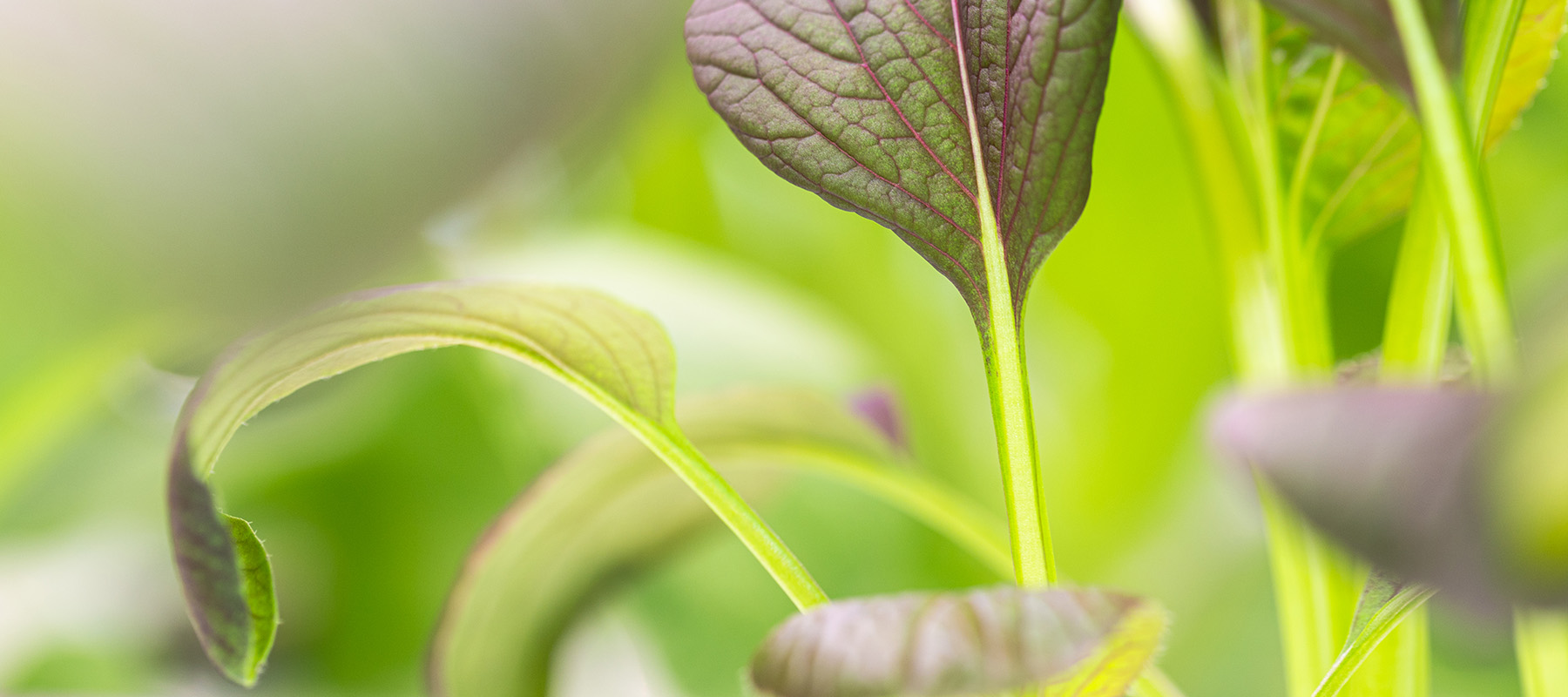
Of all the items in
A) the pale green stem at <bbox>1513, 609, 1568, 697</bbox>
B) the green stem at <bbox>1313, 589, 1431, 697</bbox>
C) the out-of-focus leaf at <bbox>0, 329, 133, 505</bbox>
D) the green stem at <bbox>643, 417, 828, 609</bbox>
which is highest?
the out-of-focus leaf at <bbox>0, 329, 133, 505</bbox>

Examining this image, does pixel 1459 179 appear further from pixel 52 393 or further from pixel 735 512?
pixel 52 393

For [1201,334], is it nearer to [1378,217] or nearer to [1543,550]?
[1378,217]

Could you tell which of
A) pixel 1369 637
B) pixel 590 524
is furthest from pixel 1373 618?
pixel 590 524

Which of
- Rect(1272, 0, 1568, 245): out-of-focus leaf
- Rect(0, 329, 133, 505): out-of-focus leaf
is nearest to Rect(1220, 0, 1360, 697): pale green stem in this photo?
Rect(1272, 0, 1568, 245): out-of-focus leaf

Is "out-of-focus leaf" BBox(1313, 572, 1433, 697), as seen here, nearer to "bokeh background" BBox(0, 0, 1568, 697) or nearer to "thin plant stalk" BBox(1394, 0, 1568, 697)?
"thin plant stalk" BBox(1394, 0, 1568, 697)

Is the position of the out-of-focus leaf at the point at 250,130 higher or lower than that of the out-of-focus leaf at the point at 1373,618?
higher

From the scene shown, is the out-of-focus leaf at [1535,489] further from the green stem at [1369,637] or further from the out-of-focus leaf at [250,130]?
the out-of-focus leaf at [250,130]

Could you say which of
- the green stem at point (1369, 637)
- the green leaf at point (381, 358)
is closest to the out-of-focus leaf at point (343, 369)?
the green leaf at point (381, 358)
